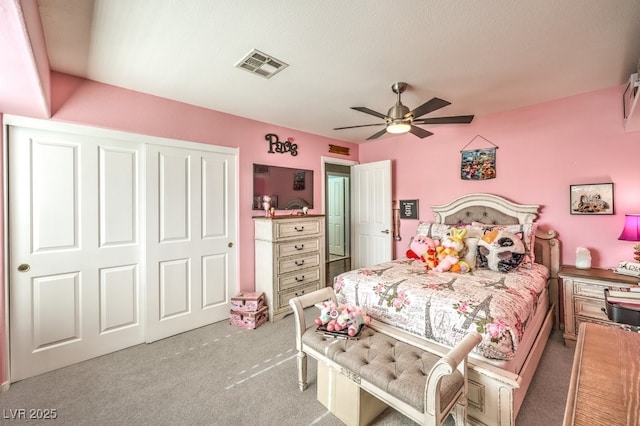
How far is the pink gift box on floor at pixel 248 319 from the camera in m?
3.06

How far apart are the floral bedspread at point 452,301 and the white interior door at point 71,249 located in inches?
85.6

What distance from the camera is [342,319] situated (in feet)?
6.28

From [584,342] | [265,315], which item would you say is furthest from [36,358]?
[584,342]

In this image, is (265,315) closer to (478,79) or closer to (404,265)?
(404,265)

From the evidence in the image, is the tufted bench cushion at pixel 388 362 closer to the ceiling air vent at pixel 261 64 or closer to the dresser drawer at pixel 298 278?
the dresser drawer at pixel 298 278

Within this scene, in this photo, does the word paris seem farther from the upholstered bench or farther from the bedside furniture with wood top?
the bedside furniture with wood top

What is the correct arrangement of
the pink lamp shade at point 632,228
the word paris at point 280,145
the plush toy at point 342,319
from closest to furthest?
1. the plush toy at point 342,319
2. the pink lamp shade at point 632,228
3. the word paris at point 280,145

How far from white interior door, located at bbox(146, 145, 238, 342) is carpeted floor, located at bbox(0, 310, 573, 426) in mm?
432

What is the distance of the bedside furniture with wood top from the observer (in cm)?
63

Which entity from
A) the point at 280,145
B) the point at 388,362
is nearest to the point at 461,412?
the point at 388,362

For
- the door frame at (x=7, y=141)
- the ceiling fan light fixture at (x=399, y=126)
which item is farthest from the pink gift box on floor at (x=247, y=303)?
the ceiling fan light fixture at (x=399, y=126)

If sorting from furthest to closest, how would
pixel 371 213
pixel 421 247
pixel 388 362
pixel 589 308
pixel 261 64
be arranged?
pixel 371 213
pixel 421 247
pixel 589 308
pixel 261 64
pixel 388 362

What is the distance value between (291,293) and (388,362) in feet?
6.72

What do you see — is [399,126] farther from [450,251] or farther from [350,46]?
[450,251]
